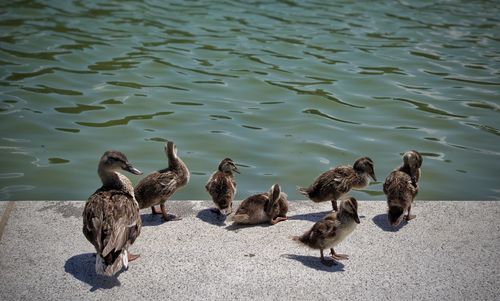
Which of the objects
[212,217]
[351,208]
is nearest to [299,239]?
[351,208]

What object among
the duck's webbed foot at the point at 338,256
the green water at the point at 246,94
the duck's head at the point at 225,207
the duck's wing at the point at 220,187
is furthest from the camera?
the green water at the point at 246,94

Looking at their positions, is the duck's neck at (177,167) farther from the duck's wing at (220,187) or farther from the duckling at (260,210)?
the duckling at (260,210)

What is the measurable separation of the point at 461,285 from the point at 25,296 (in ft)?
10.4

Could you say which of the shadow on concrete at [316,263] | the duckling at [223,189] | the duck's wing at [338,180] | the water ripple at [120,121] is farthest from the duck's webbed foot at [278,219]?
the water ripple at [120,121]

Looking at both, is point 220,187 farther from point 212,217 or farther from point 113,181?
point 113,181

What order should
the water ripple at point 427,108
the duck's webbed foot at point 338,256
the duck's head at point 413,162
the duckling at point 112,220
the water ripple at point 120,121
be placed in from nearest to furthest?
the duckling at point 112,220 < the duck's webbed foot at point 338,256 < the duck's head at point 413,162 < the water ripple at point 120,121 < the water ripple at point 427,108

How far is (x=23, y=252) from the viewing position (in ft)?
15.8

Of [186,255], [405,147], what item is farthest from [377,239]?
[405,147]

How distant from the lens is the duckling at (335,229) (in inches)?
188

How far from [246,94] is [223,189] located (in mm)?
5032

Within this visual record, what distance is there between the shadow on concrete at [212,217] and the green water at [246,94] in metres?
1.49

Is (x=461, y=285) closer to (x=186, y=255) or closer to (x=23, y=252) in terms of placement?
(x=186, y=255)

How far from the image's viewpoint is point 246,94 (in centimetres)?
1063

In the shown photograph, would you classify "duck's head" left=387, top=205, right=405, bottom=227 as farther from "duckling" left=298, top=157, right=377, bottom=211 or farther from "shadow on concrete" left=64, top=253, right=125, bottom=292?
"shadow on concrete" left=64, top=253, right=125, bottom=292
